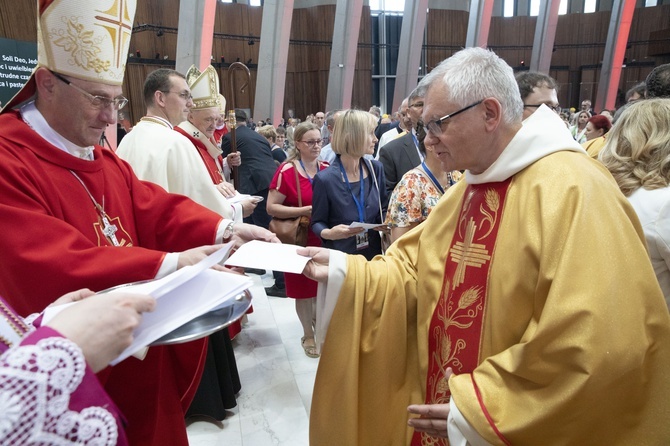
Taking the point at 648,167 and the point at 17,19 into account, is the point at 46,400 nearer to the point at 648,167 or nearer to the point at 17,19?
the point at 648,167

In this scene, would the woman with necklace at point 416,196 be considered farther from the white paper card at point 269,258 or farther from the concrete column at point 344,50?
the concrete column at point 344,50

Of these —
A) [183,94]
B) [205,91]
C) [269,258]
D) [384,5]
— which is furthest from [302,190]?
[384,5]

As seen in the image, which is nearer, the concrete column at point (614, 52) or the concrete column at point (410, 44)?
the concrete column at point (410, 44)

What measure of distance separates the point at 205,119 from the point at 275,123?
9.95 m

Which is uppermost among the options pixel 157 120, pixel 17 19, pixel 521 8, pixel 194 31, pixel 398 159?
pixel 521 8

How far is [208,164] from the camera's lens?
3400 mm

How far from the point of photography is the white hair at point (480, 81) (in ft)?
4.44

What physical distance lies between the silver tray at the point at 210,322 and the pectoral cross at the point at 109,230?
0.55m

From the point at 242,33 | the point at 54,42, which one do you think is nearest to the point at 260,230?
the point at 54,42

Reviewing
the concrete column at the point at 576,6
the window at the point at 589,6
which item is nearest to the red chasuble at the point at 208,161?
the concrete column at the point at 576,6

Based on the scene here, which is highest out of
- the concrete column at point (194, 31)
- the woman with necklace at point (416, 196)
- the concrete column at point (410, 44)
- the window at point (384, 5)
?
the window at point (384, 5)

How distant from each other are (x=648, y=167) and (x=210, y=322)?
1.73 metres

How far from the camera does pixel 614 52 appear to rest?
55.1 feet

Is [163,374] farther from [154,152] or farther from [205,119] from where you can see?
[205,119]
